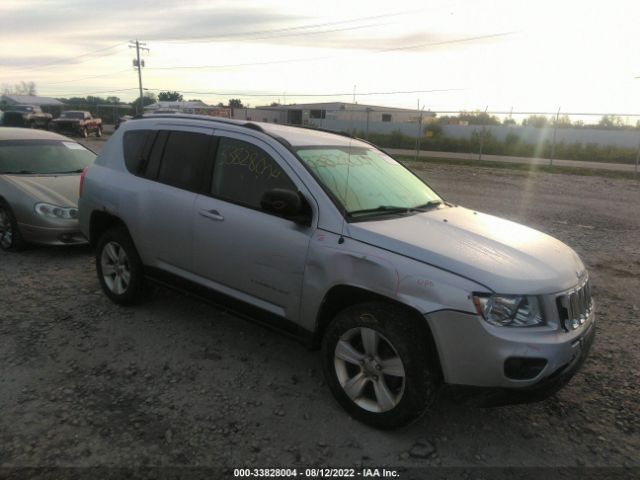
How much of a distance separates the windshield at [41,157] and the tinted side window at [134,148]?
298 cm

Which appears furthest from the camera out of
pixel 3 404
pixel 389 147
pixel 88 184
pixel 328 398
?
pixel 389 147

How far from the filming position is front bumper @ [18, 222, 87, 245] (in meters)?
6.13

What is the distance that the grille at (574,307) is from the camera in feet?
9.35

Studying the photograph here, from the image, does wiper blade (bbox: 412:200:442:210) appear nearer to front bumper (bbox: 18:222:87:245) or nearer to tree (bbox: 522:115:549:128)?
front bumper (bbox: 18:222:87:245)

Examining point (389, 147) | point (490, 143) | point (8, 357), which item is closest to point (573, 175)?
point (490, 143)

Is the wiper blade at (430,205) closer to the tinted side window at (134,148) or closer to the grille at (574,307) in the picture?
the grille at (574,307)

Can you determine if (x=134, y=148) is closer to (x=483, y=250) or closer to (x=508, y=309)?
(x=483, y=250)

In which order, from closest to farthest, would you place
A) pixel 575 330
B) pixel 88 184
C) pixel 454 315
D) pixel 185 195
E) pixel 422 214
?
pixel 454 315 → pixel 575 330 → pixel 422 214 → pixel 185 195 → pixel 88 184

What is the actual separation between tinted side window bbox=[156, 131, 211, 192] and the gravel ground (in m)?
1.28

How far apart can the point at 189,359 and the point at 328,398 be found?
45.7 inches

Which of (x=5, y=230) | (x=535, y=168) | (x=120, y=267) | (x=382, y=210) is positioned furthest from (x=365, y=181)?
(x=535, y=168)

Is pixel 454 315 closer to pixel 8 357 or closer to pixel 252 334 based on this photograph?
pixel 252 334

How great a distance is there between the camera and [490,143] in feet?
104

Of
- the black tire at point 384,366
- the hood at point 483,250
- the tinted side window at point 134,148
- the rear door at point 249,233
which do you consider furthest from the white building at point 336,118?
the black tire at point 384,366
